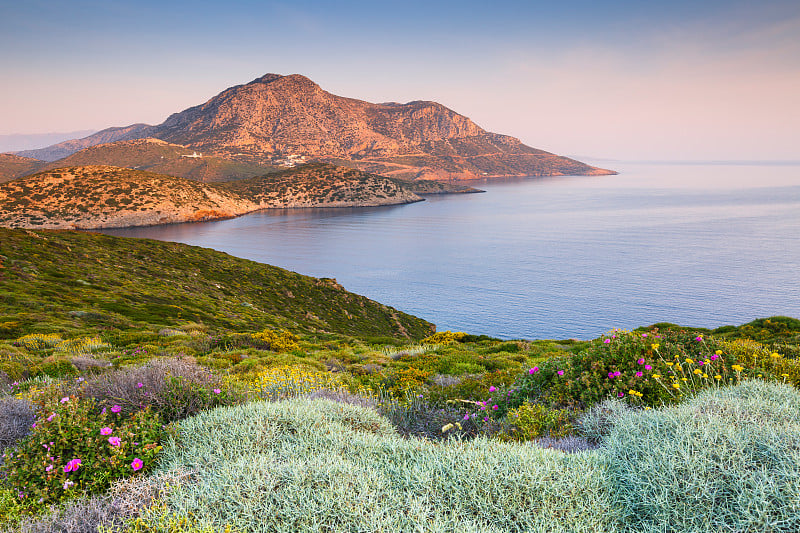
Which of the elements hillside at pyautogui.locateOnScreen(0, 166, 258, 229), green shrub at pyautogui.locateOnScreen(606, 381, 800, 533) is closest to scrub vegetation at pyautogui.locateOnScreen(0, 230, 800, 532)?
green shrub at pyautogui.locateOnScreen(606, 381, 800, 533)

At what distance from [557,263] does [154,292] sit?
8830 cm

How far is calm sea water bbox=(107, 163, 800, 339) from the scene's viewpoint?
6656 cm

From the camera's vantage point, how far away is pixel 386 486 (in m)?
4.39

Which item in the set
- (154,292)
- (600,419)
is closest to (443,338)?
(600,419)

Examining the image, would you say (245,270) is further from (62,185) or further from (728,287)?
(62,185)

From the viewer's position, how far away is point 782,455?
13.1ft

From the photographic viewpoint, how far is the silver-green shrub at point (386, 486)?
3.86m

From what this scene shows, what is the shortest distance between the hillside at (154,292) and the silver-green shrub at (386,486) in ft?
74.3

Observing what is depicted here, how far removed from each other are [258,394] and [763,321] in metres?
36.3

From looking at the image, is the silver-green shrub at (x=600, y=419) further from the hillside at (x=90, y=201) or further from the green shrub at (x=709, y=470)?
the hillside at (x=90, y=201)

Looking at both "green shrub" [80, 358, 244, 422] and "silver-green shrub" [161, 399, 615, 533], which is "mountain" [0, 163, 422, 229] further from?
"silver-green shrub" [161, 399, 615, 533]

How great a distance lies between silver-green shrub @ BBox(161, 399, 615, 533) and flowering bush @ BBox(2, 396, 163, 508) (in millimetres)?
454

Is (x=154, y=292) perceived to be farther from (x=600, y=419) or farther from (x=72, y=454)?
(x=600, y=419)

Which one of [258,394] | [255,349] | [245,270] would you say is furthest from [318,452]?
[245,270]
